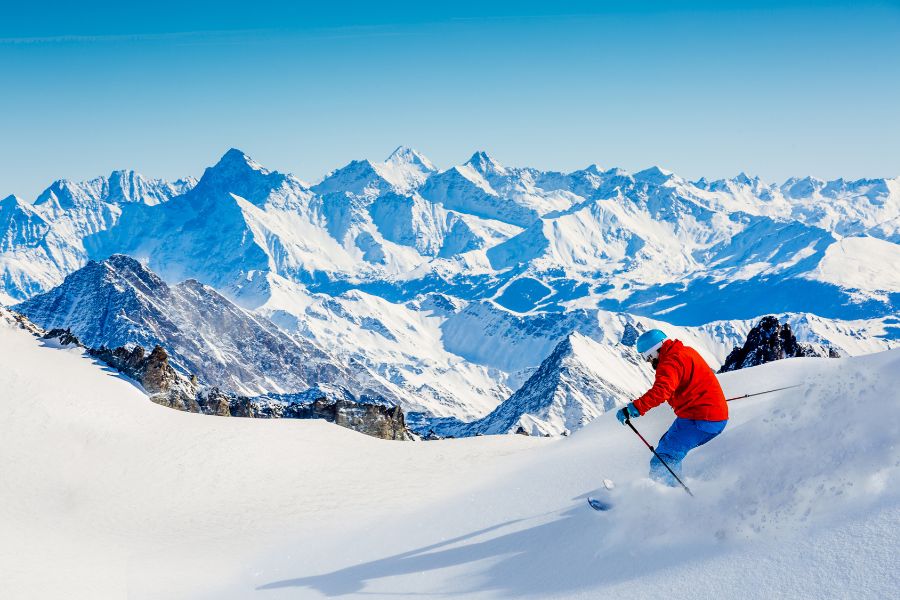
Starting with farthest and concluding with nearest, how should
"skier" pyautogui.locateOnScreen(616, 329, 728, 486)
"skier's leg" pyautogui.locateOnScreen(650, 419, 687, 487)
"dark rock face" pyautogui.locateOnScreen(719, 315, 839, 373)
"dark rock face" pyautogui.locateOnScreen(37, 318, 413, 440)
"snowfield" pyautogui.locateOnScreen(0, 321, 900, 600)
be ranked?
"dark rock face" pyautogui.locateOnScreen(719, 315, 839, 373) < "dark rock face" pyautogui.locateOnScreen(37, 318, 413, 440) < "skier's leg" pyautogui.locateOnScreen(650, 419, 687, 487) < "skier" pyautogui.locateOnScreen(616, 329, 728, 486) < "snowfield" pyautogui.locateOnScreen(0, 321, 900, 600)

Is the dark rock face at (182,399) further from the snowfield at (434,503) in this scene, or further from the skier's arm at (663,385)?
the skier's arm at (663,385)

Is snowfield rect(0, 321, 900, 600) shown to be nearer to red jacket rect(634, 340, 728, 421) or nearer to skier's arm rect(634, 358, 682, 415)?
red jacket rect(634, 340, 728, 421)

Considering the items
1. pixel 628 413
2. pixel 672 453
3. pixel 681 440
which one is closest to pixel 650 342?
pixel 628 413

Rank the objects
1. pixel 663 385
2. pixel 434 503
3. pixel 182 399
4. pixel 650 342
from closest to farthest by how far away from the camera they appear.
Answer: pixel 663 385, pixel 650 342, pixel 434 503, pixel 182 399

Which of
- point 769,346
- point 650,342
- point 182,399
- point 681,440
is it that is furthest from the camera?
point 769,346

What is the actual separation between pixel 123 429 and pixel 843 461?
2229 centimetres

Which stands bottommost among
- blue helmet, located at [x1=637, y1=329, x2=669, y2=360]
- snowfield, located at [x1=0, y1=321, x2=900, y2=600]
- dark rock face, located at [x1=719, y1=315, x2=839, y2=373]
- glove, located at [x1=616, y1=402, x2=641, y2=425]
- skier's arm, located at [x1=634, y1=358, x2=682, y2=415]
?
dark rock face, located at [x1=719, y1=315, x2=839, y2=373]

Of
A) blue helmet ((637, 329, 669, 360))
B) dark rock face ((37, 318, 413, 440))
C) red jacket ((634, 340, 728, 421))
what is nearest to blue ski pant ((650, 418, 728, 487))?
red jacket ((634, 340, 728, 421))

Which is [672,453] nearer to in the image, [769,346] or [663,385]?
[663,385]

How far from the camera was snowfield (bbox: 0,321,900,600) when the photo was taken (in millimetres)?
8320

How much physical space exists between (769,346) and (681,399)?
8854 cm

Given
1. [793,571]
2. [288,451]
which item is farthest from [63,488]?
[793,571]

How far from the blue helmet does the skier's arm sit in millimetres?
408

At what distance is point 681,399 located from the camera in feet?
36.3
